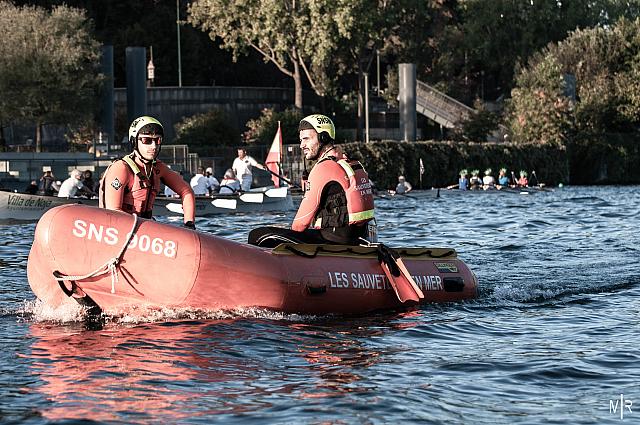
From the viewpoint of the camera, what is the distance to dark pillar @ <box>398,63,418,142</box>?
214 feet

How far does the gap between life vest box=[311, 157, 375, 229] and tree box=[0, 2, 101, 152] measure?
37576mm

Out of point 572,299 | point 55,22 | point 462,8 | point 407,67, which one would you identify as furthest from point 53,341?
point 462,8

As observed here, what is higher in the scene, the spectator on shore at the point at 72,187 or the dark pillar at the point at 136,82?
the dark pillar at the point at 136,82

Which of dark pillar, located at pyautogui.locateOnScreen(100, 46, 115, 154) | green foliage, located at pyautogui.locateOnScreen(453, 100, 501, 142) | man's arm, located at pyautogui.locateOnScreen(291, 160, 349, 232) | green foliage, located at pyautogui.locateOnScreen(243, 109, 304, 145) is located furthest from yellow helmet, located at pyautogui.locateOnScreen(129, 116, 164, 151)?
green foliage, located at pyautogui.locateOnScreen(453, 100, 501, 142)

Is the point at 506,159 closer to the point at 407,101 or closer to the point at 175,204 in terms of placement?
the point at 407,101

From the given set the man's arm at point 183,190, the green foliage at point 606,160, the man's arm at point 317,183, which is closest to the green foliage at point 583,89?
the green foliage at point 606,160

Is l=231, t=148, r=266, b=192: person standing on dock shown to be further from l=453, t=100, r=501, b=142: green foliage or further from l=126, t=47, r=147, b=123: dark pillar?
l=453, t=100, r=501, b=142: green foliage

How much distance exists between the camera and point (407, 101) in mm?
65125

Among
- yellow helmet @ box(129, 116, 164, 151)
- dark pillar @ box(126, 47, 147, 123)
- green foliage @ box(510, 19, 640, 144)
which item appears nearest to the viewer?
yellow helmet @ box(129, 116, 164, 151)

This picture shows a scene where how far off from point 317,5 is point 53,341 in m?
50.4

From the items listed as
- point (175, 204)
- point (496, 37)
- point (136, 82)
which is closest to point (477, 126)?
point (496, 37)

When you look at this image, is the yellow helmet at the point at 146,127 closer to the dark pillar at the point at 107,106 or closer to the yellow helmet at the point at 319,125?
the yellow helmet at the point at 319,125

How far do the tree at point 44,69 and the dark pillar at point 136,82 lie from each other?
2.96m

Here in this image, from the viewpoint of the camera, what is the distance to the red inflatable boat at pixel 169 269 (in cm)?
1171
